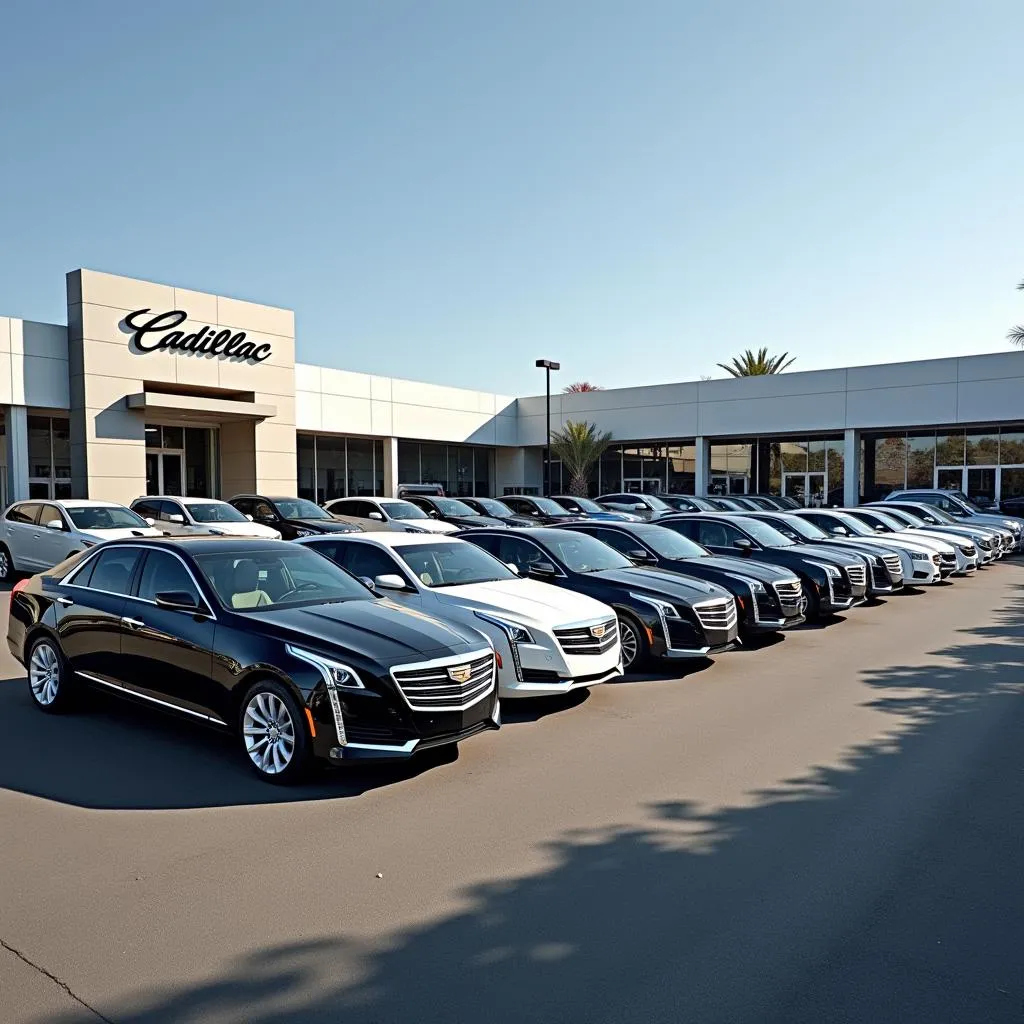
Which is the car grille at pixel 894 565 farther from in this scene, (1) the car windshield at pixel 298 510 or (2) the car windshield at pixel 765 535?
(1) the car windshield at pixel 298 510

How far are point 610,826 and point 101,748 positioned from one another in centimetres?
398

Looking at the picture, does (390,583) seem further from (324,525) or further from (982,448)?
(982,448)

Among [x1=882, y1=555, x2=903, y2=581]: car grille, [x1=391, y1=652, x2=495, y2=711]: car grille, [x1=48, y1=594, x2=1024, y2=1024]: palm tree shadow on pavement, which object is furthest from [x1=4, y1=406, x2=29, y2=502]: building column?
[x1=48, y1=594, x2=1024, y2=1024]: palm tree shadow on pavement

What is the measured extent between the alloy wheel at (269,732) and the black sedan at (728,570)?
674 centimetres

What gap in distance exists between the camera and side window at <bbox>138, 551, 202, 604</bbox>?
7055mm

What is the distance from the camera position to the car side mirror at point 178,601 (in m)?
6.66

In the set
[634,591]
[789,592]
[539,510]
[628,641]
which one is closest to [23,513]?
[634,591]

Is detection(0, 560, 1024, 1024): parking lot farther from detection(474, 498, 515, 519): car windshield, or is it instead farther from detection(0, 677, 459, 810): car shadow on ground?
detection(474, 498, 515, 519): car windshield

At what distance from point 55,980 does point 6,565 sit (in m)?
15.9

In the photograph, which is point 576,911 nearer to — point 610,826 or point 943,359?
point 610,826

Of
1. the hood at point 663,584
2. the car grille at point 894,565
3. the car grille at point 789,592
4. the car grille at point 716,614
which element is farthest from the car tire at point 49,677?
the car grille at point 894,565

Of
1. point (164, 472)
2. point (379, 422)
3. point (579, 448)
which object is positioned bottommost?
point (164, 472)

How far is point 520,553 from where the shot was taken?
1122 cm

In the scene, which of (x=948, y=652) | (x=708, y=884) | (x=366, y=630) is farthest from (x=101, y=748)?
(x=948, y=652)
